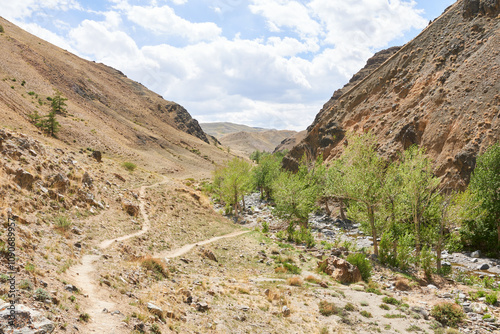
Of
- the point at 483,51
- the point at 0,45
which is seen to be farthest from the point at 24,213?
the point at 0,45

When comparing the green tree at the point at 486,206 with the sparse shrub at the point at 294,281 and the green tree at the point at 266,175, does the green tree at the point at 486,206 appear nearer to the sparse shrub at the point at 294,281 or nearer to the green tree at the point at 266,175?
the sparse shrub at the point at 294,281

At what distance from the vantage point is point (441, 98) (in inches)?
1828

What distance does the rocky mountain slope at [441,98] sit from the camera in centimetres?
3928

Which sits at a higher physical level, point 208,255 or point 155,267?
point 155,267

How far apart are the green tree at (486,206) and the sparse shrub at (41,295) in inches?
1284

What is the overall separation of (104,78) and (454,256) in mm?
145854

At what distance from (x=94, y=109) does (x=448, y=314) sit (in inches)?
4240

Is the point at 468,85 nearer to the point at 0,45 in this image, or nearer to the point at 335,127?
the point at 335,127

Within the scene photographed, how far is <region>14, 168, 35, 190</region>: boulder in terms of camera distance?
61.1 ft

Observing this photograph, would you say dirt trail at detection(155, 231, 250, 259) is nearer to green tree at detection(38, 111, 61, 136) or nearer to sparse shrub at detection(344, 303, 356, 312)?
sparse shrub at detection(344, 303, 356, 312)

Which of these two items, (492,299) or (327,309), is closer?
(327,309)

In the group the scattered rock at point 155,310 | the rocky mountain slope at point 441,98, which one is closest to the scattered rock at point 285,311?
the scattered rock at point 155,310

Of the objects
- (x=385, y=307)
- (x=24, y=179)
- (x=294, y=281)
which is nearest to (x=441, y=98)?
(x=385, y=307)

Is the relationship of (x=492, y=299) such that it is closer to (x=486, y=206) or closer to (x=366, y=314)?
(x=366, y=314)
